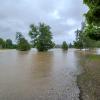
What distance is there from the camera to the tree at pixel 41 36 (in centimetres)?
8594

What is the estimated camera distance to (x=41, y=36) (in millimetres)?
87875

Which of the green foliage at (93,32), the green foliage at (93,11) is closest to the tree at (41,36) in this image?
the green foliage at (93,32)

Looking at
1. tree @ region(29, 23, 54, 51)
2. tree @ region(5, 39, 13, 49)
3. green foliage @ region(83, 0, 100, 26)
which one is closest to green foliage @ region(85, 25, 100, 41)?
green foliage @ region(83, 0, 100, 26)

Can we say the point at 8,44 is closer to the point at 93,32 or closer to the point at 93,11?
the point at 93,32

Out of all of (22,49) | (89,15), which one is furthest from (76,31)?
(89,15)

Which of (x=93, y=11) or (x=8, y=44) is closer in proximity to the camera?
(x=93, y=11)

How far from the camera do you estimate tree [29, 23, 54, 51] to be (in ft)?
282

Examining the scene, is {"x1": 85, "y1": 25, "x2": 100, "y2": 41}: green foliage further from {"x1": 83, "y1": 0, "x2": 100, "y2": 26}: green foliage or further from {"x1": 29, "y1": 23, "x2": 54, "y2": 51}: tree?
{"x1": 29, "y1": 23, "x2": 54, "y2": 51}: tree

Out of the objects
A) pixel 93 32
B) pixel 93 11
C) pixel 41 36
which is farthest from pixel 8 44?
pixel 93 11

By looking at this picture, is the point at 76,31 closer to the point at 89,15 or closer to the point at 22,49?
the point at 22,49

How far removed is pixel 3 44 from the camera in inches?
5896

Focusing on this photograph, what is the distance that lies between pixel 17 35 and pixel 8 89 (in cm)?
10488

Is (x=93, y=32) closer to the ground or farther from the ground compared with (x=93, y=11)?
closer to the ground

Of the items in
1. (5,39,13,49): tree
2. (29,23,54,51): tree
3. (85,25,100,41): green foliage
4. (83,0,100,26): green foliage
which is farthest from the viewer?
(5,39,13,49): tree
